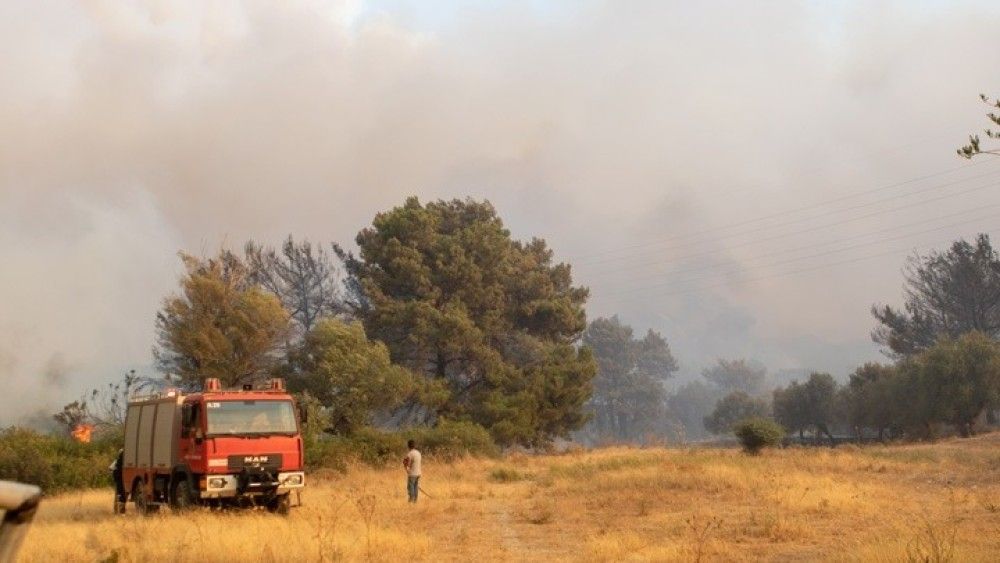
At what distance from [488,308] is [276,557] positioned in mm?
44937

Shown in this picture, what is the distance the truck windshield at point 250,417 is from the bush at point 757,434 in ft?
95.2

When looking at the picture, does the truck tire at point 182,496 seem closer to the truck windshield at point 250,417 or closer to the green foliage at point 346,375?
the truck windshield at point 250,417

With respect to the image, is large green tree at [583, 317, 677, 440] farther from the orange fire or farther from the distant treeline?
the orange fire

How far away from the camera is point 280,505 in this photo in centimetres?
Result: 2008

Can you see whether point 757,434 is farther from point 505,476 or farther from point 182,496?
point 182,496

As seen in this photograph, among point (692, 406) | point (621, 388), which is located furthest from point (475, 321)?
point (692, 406)

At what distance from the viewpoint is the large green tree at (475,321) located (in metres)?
52.4

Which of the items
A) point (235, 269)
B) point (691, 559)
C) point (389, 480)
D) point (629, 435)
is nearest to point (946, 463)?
point (389, 480)

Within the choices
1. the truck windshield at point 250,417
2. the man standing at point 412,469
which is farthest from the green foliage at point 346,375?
the truck windshield at point 250,417

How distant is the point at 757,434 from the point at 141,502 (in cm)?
3053

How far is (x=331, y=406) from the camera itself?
45.4 metres

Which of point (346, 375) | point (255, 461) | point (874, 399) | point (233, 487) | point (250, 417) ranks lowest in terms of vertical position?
point (233, 487)

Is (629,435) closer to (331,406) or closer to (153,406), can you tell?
(331,406)

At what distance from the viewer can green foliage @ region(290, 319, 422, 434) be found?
1764 inches
